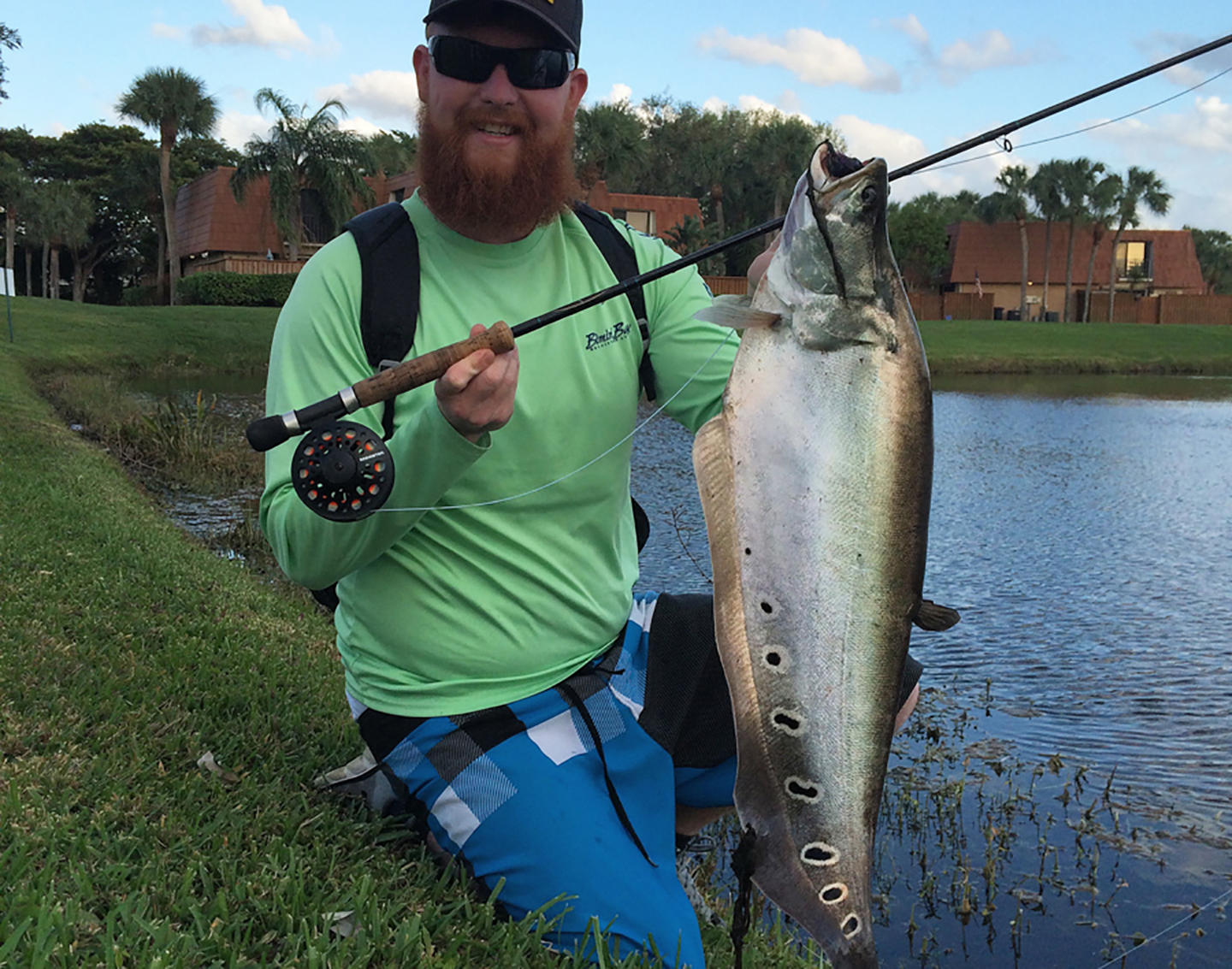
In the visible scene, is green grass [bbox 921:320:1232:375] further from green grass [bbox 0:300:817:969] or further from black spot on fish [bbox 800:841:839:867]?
black spot on fish [bbox 800:841:839:867]

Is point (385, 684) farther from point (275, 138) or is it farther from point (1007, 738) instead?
point (275, 138)

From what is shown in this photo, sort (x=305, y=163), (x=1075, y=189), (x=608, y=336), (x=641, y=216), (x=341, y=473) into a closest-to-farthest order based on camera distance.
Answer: (x=341, y=473), (x=608, y=336), (x=305, y=163), (x=641, y=216), (x=1075, y=189)

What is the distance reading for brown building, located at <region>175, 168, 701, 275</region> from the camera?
148 ft

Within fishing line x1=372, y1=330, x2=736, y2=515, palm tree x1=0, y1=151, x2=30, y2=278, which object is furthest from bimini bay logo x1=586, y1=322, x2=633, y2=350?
palm tree x1=0, y1=151, x2=30, y2=278

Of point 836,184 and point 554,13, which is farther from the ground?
point 554,13

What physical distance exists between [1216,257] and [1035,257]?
90.0 ft

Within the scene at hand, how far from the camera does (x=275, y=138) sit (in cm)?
4044

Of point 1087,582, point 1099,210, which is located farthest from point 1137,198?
point 1087,582

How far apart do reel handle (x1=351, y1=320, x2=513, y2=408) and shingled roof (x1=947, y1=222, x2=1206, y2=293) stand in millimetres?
68595

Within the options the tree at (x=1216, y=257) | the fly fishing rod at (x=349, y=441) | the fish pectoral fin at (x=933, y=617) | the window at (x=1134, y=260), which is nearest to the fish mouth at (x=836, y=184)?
the fly fishing rod at (x=349, y=441)

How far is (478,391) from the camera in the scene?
8.59 feet

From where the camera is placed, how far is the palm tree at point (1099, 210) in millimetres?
62344

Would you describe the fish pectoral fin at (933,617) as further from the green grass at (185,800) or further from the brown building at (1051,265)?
the brown building at (1051,265)

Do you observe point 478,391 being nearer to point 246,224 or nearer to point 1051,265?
point 246,224
